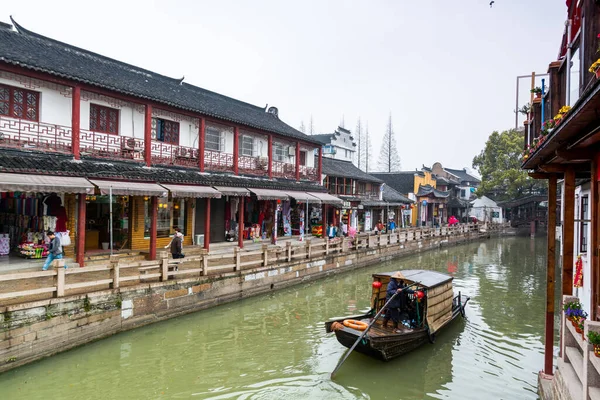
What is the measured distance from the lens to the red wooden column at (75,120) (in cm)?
1221

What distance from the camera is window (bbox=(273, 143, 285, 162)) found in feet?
74.0

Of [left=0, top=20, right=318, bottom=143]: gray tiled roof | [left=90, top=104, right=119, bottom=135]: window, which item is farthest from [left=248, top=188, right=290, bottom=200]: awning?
[left=90, top=104, right=119, bottom=135]: window

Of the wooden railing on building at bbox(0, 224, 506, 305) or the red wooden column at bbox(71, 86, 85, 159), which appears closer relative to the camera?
the wooden railing on building at bbox(0, 224, 506, 305)

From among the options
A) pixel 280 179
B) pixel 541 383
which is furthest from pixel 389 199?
pixel 541 383

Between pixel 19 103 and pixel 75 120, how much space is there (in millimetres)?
1634

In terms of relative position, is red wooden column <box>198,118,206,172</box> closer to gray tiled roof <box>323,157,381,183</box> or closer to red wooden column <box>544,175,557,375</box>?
gray tiled roof <box>323,157,381,183</box>

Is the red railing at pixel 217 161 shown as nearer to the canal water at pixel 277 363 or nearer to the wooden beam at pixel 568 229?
the canal water at pixel 277 363

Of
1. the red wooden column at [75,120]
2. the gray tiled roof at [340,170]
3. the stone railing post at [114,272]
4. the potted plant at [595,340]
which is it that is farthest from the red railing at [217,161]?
the potted plant at [595,340]

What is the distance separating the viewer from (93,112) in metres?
13.9

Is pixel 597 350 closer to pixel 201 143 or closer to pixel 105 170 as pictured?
pixel 105 170

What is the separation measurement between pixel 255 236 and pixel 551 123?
1658 centimetres

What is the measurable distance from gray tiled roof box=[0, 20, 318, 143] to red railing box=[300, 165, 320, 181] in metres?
2.00

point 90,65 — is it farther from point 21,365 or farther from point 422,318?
point 422,318

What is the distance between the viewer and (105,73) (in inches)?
600
